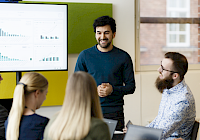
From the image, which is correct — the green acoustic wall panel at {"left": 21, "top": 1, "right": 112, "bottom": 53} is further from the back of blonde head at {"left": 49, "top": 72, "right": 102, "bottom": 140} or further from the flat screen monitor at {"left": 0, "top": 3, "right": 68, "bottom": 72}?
the back of blonde head at {"left": 49, "top": 72, "right": 102, "bottom": 140}

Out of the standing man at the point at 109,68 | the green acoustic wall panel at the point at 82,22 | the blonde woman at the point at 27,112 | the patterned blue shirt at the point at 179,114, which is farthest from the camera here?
the green acoustic wall panel at the point at 82,22

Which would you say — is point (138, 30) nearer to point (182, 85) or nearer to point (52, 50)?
point (52, 50)

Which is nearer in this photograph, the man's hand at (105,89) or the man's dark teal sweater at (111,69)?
the man's hand at (105,89)

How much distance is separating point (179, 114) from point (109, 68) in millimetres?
892

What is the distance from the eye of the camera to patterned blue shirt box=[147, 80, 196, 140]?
65.0 inches

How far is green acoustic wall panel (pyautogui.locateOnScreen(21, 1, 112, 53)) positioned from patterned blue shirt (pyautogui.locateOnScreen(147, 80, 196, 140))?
158 centimetres

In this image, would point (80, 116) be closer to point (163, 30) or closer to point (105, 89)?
point (105, 89)

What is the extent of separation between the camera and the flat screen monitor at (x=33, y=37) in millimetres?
2646

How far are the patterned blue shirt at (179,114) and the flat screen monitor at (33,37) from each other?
1480 millimetres

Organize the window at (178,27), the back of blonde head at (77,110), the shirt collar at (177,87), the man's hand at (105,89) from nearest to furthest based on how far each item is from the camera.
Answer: the back of blonde head at (77,110) < the shirt collar at (177,87) < the man's hand at (105,89) < the window at (178,27)

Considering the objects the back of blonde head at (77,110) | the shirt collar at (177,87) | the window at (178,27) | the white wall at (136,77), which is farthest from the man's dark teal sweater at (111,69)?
the back of blonde head at (77,110)

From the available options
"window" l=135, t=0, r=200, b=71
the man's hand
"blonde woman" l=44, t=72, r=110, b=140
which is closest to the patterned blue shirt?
the man's hand

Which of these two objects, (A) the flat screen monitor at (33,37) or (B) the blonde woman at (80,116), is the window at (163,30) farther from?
(B) the blonde woman at (80,116)

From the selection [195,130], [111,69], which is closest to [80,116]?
[195,130]
